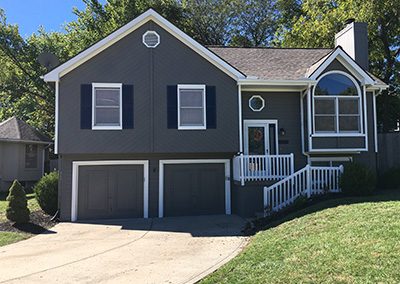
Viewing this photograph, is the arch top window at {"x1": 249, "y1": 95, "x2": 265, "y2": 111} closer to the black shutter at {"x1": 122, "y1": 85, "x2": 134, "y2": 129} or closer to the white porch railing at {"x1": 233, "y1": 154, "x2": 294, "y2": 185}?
the white porch railing at {"x1": 233, "y1": 154, "x2": 294, "y2": 185}

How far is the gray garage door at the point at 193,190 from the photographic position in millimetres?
14219

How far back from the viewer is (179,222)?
12.7 m

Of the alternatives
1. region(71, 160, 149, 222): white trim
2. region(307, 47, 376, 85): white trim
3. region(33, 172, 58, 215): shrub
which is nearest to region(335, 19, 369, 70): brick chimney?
region(307, 47, 376, 85): white trim

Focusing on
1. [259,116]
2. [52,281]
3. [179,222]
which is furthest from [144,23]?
[52,281]

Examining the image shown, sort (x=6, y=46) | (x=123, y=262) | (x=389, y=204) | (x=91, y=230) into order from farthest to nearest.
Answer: (x=6, y=46), (x=91, y=230), (x=389, y=204), (x=123, y=262)

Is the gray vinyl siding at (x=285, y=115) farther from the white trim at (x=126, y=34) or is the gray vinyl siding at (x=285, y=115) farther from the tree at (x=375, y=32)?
the tree at (x=375, y=32)

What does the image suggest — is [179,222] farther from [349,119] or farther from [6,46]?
[6,46]

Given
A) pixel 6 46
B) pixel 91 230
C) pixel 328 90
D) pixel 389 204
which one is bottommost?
pixel 91 230

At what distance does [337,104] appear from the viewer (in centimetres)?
1457

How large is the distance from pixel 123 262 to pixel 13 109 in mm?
34441

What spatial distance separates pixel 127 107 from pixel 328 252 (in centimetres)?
916

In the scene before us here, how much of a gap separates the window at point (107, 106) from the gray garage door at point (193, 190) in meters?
2.66

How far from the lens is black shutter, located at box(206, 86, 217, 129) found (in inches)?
548

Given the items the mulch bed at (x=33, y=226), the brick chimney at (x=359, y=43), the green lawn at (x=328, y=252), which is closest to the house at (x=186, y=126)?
the mulch bed at (x=33, y=226)
